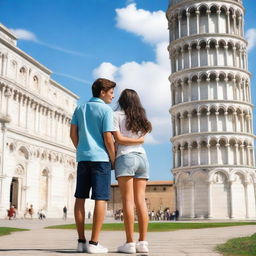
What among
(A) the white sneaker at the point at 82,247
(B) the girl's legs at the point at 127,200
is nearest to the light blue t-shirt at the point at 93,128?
(B) the girl's legs at the point at 127,200

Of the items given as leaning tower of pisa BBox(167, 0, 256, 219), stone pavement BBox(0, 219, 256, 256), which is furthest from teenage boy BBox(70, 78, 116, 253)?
leaning tower of pisa BBox(167, 0, 256, 219)

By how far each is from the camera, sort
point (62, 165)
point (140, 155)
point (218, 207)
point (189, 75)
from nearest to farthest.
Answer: point (140, 155), point (218, 207), point (189, 75), point (62, 165)

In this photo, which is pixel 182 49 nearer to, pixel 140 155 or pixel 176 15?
pixel 176 15

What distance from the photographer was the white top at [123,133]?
23.0 ft

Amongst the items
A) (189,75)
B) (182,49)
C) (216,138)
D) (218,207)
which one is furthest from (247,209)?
(182,49)

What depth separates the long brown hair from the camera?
704cm

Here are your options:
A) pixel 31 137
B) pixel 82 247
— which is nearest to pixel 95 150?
pixel 82 247

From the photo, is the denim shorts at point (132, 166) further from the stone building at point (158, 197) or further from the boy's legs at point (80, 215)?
the stone building at point (158, 197)

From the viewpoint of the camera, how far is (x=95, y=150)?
272 inches

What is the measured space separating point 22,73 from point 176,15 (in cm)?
2118

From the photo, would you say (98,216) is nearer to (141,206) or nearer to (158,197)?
(141,206)

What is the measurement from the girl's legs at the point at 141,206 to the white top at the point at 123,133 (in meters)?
0.53

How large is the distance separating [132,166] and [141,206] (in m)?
0.68

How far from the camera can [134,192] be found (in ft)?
23.5
